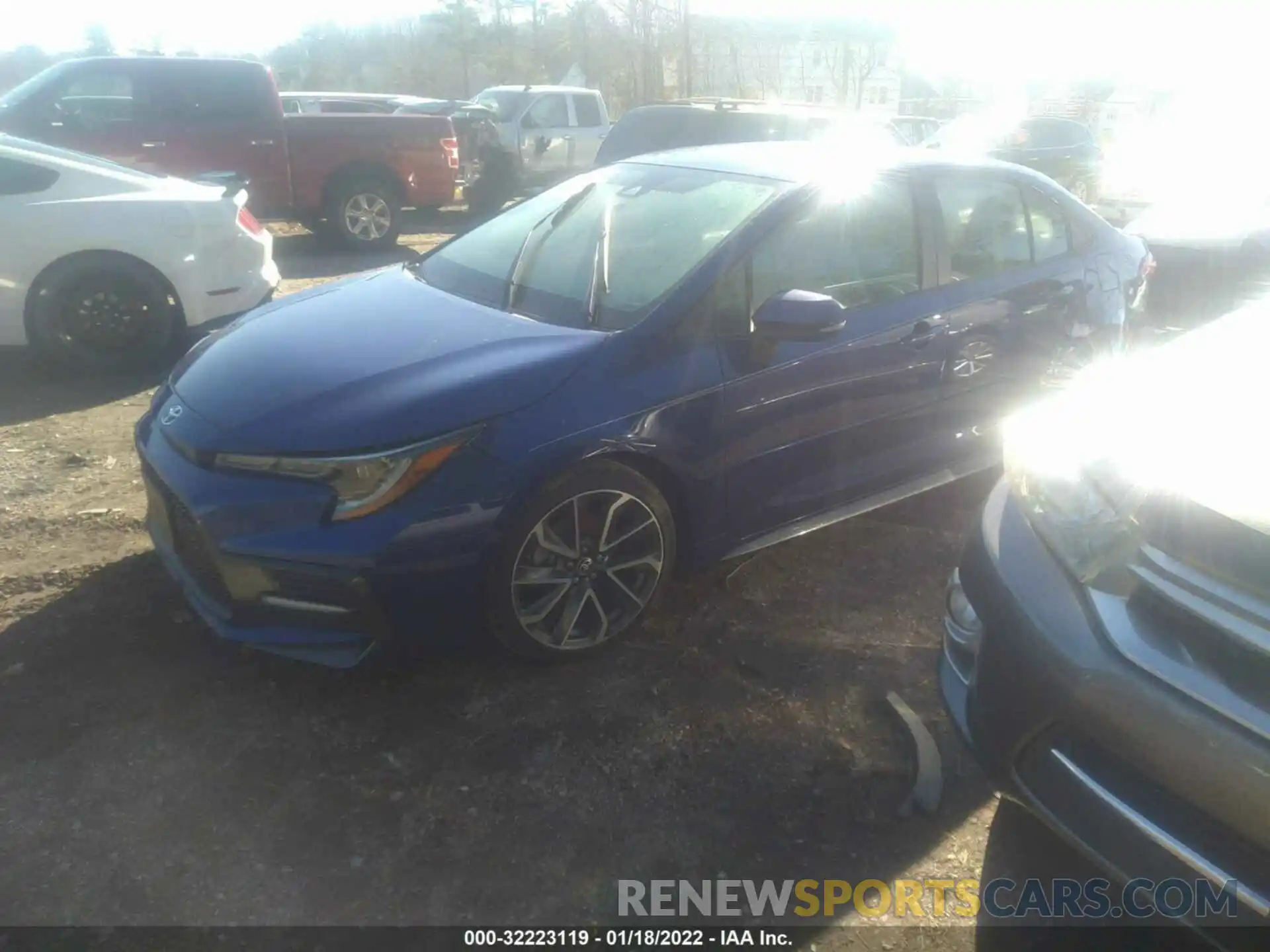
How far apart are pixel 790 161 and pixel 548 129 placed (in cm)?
1209

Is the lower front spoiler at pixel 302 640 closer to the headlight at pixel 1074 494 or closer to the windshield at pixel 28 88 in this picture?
the headlight at pixel 1074 494

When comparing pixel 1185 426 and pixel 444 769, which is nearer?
pixel 1185 426

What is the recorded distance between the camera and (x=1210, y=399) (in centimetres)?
241

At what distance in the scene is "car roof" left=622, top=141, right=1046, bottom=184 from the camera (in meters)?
3.67

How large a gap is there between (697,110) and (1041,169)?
358 inches

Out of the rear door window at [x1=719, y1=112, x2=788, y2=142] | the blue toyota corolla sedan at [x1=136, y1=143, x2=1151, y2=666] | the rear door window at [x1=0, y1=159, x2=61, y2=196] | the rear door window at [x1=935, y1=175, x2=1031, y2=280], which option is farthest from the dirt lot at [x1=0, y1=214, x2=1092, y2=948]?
the rear door window at [x1=719, y1=112, x2=788, y2=142]

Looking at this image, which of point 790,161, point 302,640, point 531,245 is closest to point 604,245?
point 531,245

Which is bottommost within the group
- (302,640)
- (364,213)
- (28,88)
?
(302,640)

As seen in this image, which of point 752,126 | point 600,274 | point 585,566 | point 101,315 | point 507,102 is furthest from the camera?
point 507,102

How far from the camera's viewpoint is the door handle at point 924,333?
144 inches

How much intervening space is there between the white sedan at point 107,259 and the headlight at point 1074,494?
4.99 m

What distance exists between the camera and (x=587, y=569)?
3.03m

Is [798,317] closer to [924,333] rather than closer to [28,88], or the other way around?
[924,333]

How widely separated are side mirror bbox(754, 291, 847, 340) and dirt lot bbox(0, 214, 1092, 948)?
41.0 inches
